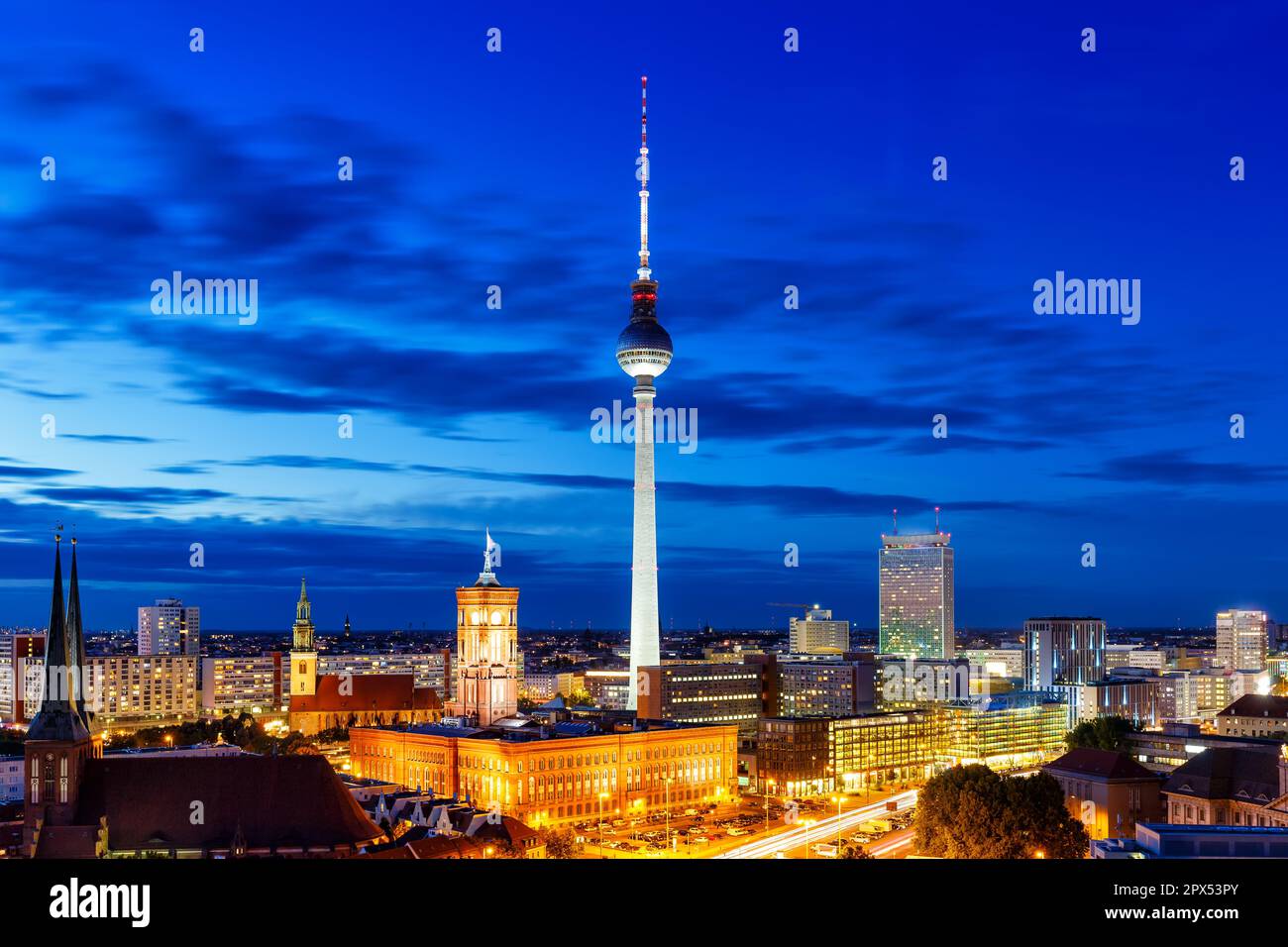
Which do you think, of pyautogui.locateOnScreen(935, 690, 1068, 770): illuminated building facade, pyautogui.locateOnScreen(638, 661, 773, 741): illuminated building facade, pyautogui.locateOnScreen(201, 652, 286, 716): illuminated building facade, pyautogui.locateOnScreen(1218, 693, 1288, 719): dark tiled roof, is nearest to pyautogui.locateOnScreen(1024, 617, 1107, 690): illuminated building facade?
pyautogui.locateOnScreen(935, 690, 1068, 770): illuminated building facade

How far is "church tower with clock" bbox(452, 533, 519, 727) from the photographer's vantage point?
89875 mm

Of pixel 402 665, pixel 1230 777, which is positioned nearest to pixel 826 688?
pixel 1230 777

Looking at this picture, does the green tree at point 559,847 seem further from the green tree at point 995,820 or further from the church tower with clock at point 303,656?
the church tower with clock at point 303,656

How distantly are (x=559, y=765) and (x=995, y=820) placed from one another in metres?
29.1

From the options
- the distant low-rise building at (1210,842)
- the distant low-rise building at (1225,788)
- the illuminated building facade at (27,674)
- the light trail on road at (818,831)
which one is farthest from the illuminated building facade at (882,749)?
the illuminated building facade at (27,674)

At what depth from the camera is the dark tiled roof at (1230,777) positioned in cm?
6017

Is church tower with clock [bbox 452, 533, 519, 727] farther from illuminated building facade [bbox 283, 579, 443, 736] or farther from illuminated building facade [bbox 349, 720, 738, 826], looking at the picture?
illuminated building facade [bbox 283, 579, 443, 736]

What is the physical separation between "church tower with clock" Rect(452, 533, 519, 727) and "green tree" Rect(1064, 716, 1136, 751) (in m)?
37.8

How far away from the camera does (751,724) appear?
11919 centimetres

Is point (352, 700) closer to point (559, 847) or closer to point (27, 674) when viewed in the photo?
point (27, 674)
